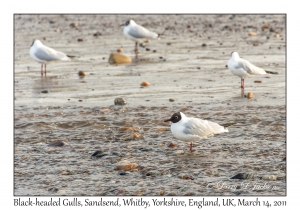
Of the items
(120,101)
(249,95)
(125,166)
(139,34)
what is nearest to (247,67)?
(249,95)

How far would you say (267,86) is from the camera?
1266 centimetres

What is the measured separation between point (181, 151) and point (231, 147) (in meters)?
0.71

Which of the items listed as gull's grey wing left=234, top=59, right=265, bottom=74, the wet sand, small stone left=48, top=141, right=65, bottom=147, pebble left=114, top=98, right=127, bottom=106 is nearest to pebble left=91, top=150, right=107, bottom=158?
the wet sand

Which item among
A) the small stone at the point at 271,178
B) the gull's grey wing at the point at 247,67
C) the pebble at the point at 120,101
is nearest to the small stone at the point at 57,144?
the pebble at the point at 120,101

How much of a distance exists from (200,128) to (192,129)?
0.49 feet

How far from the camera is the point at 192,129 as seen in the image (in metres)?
8.59

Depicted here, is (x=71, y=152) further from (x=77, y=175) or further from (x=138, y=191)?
(x=138, y=191)

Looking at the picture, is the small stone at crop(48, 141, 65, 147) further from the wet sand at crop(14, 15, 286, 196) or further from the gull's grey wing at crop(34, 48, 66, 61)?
the gull's grey wing at crop(34, 48, 66, 61)

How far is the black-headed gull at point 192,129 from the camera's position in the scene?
857 centimetres

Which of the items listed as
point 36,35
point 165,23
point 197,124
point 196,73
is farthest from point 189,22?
point 197,124

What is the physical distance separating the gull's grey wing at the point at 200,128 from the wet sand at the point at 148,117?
0.21 m

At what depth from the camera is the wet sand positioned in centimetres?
734

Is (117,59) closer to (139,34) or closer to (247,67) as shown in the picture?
(139,34)

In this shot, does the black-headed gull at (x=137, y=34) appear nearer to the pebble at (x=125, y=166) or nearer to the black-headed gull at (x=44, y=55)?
the black-headed gull at (x=44, y=55)
